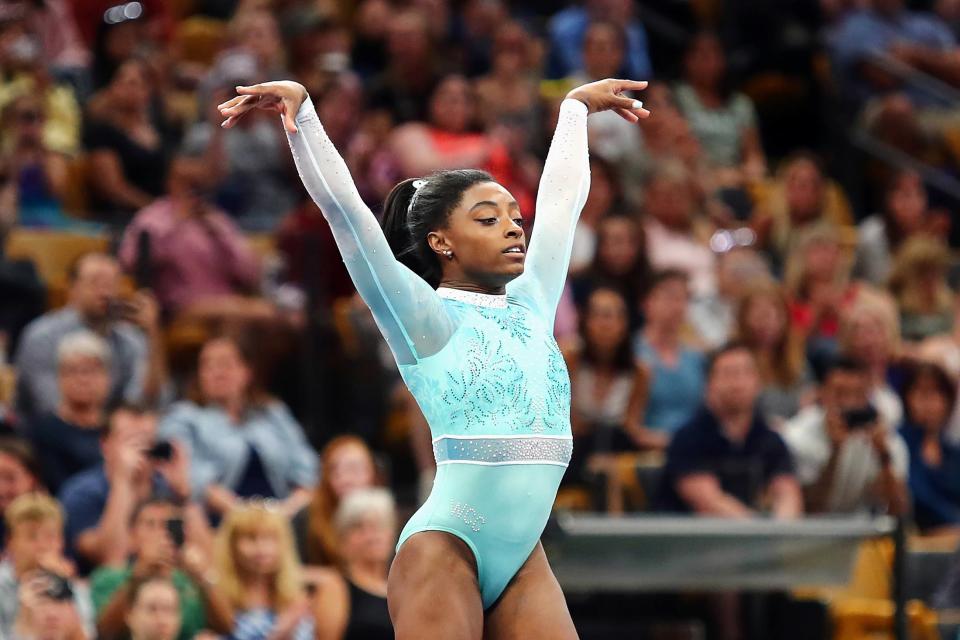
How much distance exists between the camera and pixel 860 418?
7.09 metres

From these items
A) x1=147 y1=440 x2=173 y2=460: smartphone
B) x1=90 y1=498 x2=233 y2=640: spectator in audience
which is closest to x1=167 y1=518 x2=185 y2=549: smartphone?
x1=90 y1=498 x2=233 y2=640: spectator in audience

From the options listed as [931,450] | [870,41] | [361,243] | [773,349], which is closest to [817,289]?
[773,349]

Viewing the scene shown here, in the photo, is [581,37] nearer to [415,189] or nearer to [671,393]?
[671,393]

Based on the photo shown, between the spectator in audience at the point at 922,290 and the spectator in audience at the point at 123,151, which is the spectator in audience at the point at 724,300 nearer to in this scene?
the spectator in audience at the point at 922,290

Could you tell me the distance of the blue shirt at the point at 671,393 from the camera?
777 centimetres

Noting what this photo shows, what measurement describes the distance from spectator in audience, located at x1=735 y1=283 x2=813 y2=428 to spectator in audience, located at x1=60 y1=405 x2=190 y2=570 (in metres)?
2.75

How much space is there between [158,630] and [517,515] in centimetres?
240

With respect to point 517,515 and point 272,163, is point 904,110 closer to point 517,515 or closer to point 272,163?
point 272,163

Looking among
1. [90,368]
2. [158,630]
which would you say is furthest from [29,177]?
[158,630]

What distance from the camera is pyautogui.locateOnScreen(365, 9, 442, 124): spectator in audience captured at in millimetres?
9070

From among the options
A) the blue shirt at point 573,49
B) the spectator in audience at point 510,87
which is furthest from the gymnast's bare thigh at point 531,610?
the blue shirt at point 573,49

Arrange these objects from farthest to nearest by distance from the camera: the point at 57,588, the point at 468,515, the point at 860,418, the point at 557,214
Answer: the point at 860,418 → the point at 57,588 → the point at 557,214 → the point at 468,515

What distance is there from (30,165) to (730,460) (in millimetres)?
3717

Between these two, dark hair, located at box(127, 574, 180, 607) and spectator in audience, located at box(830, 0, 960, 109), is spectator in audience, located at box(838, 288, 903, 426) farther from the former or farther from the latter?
dark hair, located at box(127, 574, 180, 607)
